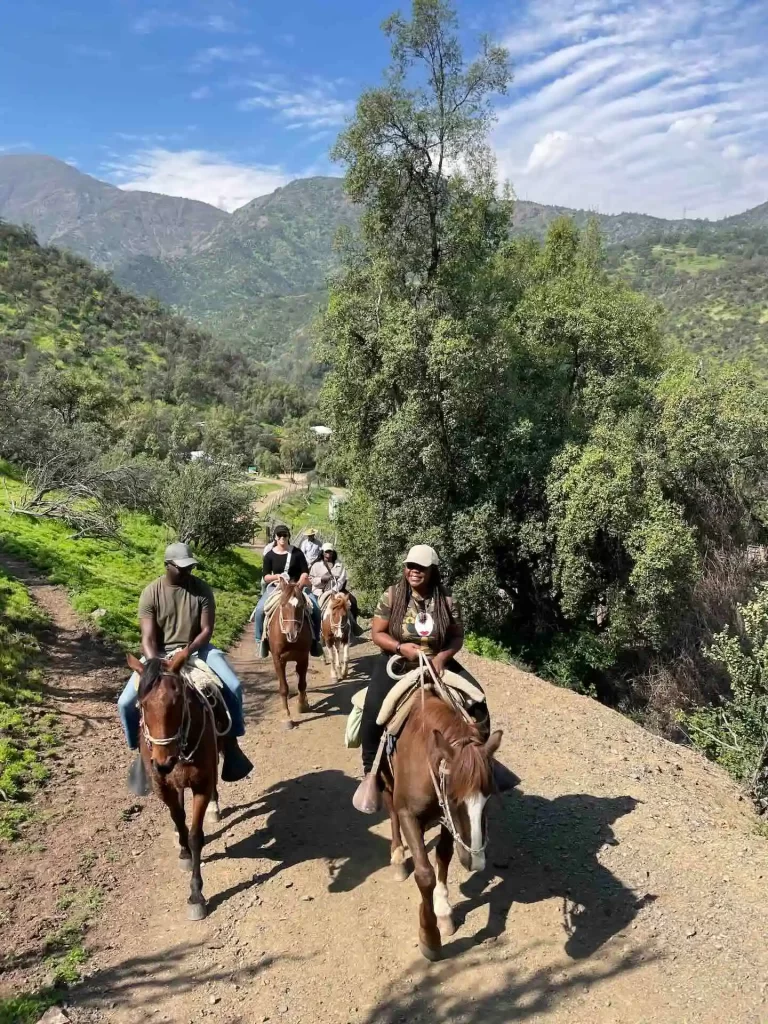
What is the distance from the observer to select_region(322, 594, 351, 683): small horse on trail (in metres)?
12.1

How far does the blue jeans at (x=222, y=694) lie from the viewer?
20.6 ft

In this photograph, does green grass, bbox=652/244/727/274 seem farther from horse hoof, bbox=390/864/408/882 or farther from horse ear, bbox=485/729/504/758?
horse ear, bbox=485/729/504/758

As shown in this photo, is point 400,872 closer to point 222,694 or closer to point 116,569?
point 222,694

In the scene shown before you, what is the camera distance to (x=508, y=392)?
1759 centimetres

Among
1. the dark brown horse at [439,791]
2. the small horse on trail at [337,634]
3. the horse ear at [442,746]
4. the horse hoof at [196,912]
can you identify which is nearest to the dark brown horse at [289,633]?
the small horse on trail at [337,634]

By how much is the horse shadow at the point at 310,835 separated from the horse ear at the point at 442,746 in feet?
7.41

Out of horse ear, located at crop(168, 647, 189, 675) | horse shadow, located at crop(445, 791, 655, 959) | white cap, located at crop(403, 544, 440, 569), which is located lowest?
horse shadow, located at crop(445, 791, 655, 959)

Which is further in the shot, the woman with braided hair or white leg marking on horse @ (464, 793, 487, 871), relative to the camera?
the woman with braided hair

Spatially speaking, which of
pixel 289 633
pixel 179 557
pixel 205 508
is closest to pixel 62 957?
pixel 179 557

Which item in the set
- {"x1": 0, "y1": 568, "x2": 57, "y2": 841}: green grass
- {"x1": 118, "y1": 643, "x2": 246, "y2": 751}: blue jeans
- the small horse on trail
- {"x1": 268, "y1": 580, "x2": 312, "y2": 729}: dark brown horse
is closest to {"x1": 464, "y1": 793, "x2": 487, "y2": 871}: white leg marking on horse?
{"x1": 118, "y1": 643, "x2": 246, "y2": 751}: blue jeans

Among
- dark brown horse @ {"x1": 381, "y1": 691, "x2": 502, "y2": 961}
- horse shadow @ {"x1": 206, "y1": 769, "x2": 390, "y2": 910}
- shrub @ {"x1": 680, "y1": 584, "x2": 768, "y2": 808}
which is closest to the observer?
dark brown horse @ {"x1": 381, "y1": 691, "x2": 502, "y2": 961}

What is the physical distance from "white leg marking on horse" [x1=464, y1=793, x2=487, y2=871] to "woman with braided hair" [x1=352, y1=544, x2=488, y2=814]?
1.40 metres

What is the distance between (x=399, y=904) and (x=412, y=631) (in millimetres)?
2398

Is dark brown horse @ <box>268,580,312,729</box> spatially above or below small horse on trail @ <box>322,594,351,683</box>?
above
